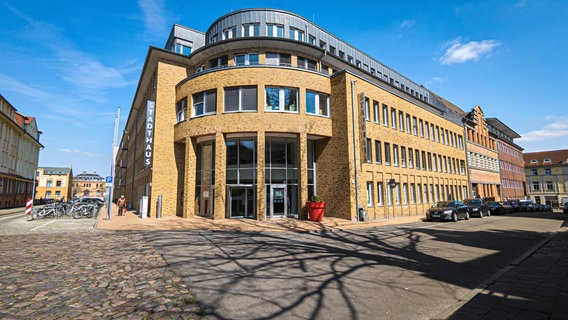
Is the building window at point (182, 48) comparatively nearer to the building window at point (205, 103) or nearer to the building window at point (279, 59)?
the building window at point (205, 103)

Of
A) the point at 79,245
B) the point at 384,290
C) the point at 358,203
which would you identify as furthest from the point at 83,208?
the point at 384,290

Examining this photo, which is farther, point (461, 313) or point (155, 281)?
point (155, 281)

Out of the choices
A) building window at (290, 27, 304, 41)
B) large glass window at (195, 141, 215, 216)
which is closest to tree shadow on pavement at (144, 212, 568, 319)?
large glass window at (195, 141, 215, 216)

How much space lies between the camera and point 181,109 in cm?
2175

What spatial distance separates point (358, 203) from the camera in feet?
60.2

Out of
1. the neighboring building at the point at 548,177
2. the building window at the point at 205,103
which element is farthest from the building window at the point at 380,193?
the neighboring building at the point at 548,177

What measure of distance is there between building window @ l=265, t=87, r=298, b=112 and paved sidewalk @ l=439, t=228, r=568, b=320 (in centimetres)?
1439

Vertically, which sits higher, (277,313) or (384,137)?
(384,137)

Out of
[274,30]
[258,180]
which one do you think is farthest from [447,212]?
[274,30]

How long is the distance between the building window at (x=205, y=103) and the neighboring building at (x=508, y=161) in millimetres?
46823

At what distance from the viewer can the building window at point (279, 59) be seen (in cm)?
2125

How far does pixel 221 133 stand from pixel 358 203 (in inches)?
385

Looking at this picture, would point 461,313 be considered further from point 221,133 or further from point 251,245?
point 221,133

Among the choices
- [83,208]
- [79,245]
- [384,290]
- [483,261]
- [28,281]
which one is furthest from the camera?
[83,208]
